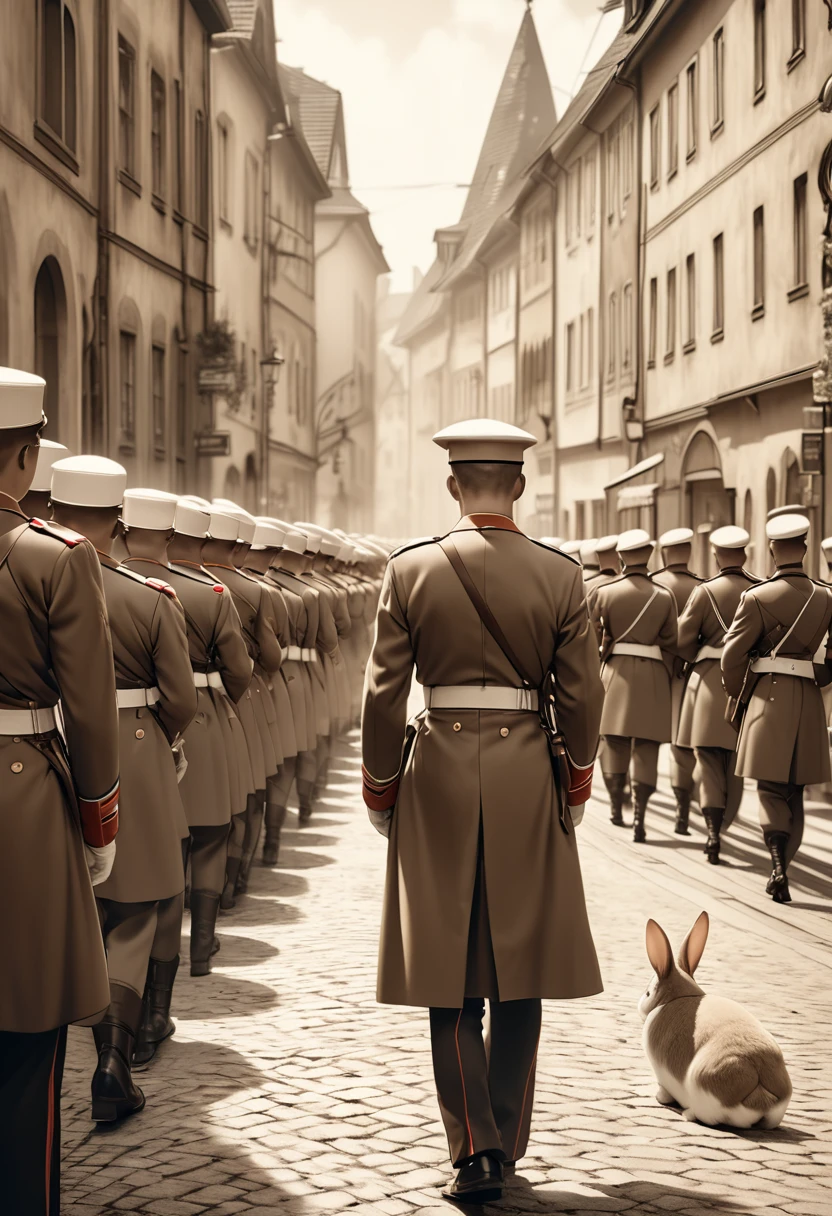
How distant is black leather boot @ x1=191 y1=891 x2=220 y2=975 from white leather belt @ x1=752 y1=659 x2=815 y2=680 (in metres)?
4.02

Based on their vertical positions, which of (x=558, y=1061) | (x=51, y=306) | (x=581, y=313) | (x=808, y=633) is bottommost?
(x=558, y=1061)

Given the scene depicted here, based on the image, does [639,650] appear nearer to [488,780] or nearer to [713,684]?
[713,684]

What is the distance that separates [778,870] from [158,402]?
59.2ft

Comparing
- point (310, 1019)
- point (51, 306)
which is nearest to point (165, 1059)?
point (310, 1019)

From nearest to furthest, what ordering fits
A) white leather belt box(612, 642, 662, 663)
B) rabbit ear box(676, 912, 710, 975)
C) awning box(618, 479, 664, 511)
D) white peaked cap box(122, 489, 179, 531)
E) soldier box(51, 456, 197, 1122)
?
rabbit ear box(676, 912, 710, 975) < soldier box(51, 456, 197, 1122) < white peaked cap box(122, 489, 179, 531) < white leather belt box(612, 642, 662, 663) < awning box(618, 479, 664, 511)

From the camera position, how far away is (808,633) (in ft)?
35.4

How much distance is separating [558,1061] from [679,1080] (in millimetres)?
956

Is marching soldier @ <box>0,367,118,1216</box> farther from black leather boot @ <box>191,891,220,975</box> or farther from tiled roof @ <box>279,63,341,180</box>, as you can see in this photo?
tiled roof @ <box>279,63,341,180</box>

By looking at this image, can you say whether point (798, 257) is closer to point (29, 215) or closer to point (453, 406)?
point (29, 215)

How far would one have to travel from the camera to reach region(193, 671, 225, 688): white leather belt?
855 centimetres

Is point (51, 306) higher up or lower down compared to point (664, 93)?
lower down

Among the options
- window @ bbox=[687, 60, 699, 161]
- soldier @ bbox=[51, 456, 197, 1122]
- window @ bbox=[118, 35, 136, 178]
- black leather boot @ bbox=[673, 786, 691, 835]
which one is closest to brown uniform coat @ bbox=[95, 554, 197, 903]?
soldier @ bbox=[51, 456, 197, 1122]

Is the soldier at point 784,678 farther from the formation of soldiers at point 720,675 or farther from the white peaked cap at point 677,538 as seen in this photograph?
the white peaked cap at point 677,538

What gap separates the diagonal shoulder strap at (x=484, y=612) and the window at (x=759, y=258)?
62.2ft
